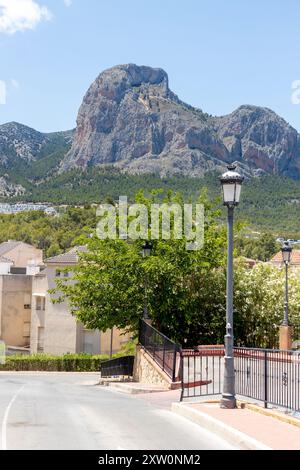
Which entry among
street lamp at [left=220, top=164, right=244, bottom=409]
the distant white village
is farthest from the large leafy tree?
the distant white village

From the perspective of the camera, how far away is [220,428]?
10844 millimetres

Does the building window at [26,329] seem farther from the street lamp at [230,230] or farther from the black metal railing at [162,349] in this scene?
the street lamp at [230,230]

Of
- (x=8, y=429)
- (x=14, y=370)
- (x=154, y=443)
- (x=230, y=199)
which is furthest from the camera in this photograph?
(x=14, y=370)

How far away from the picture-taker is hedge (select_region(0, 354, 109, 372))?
4622 cm

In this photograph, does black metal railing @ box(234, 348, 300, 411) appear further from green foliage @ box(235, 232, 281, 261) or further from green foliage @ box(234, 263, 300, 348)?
green foliage @ box(235, 232, 281, 261)

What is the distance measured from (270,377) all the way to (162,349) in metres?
8.40

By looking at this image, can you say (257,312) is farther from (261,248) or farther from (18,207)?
(18,207)

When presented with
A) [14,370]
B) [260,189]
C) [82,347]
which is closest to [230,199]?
[14,370]

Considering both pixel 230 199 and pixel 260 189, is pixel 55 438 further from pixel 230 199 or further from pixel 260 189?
pixel 260 189

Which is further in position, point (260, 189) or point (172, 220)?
point (260, 189)

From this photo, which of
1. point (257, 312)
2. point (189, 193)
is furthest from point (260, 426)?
point (189, 193)

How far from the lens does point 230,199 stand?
45.9 feet

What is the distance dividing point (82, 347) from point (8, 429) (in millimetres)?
43285

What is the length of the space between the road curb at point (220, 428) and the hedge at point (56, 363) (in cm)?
Result: 3296
